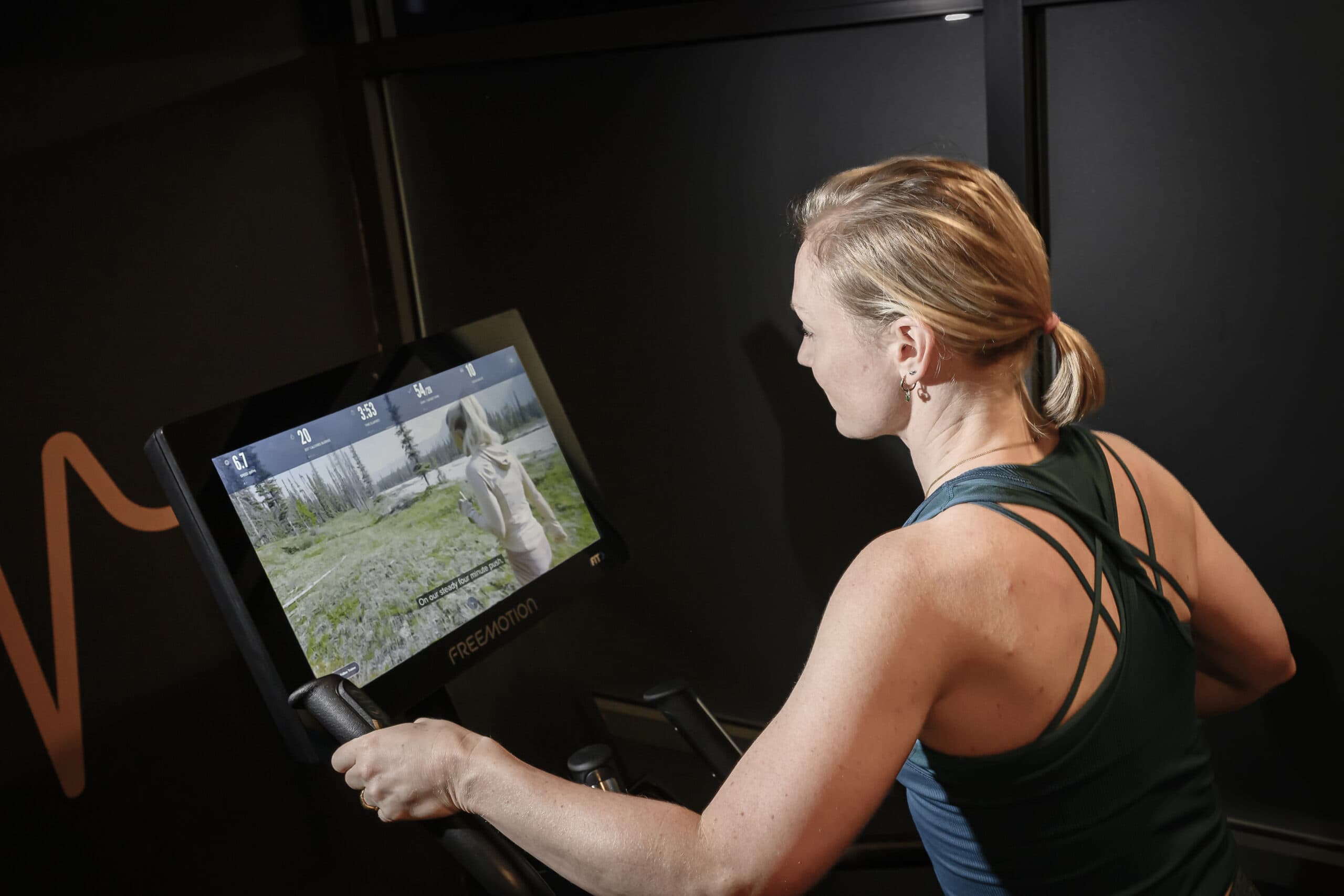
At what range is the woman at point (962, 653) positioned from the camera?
0.98 m

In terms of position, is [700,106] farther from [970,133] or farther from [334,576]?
[334,576]

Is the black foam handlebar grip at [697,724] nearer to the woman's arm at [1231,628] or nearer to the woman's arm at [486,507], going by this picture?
the woman's arm at [486,507]

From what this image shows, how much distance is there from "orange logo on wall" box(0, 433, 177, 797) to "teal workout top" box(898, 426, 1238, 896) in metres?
1.46

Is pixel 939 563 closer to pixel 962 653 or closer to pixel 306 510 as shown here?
pixel 962 653

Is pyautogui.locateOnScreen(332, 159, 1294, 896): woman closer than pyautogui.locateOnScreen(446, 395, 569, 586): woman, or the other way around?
pyautogui.locateOnScreen(332, 159, 1294, 896): woman

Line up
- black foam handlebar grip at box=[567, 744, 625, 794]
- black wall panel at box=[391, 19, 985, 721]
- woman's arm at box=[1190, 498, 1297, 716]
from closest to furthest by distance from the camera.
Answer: woman's arm at box=[1190, 498, 1297, 716] → black foam handlebar grip at box=[567, 744, 625, 794] → black wall panel at box=[391, 19, 985, 721]

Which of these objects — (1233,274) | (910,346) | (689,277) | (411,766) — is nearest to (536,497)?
(411,766)

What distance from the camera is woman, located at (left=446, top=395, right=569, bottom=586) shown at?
160 cm

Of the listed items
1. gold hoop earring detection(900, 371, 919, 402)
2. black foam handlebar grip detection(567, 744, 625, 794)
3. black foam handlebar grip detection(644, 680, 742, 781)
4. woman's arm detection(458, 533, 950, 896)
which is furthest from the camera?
black foam handlebar grip detection(644, 680, 742, 781)

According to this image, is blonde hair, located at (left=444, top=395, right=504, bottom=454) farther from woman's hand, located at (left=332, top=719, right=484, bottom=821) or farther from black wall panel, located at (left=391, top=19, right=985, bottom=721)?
black wall panel, located at (left=391, top=19, right=985, bottom=721)

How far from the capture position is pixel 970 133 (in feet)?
6.63

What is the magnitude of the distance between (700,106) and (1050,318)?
1.27 metres

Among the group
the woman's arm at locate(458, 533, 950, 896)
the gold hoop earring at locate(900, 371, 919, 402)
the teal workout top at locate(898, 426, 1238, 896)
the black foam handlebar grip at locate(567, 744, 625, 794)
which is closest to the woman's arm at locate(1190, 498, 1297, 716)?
the teal workout top at locate(898, 426, 1238, 896)

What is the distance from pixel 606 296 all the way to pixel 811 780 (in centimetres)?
175
